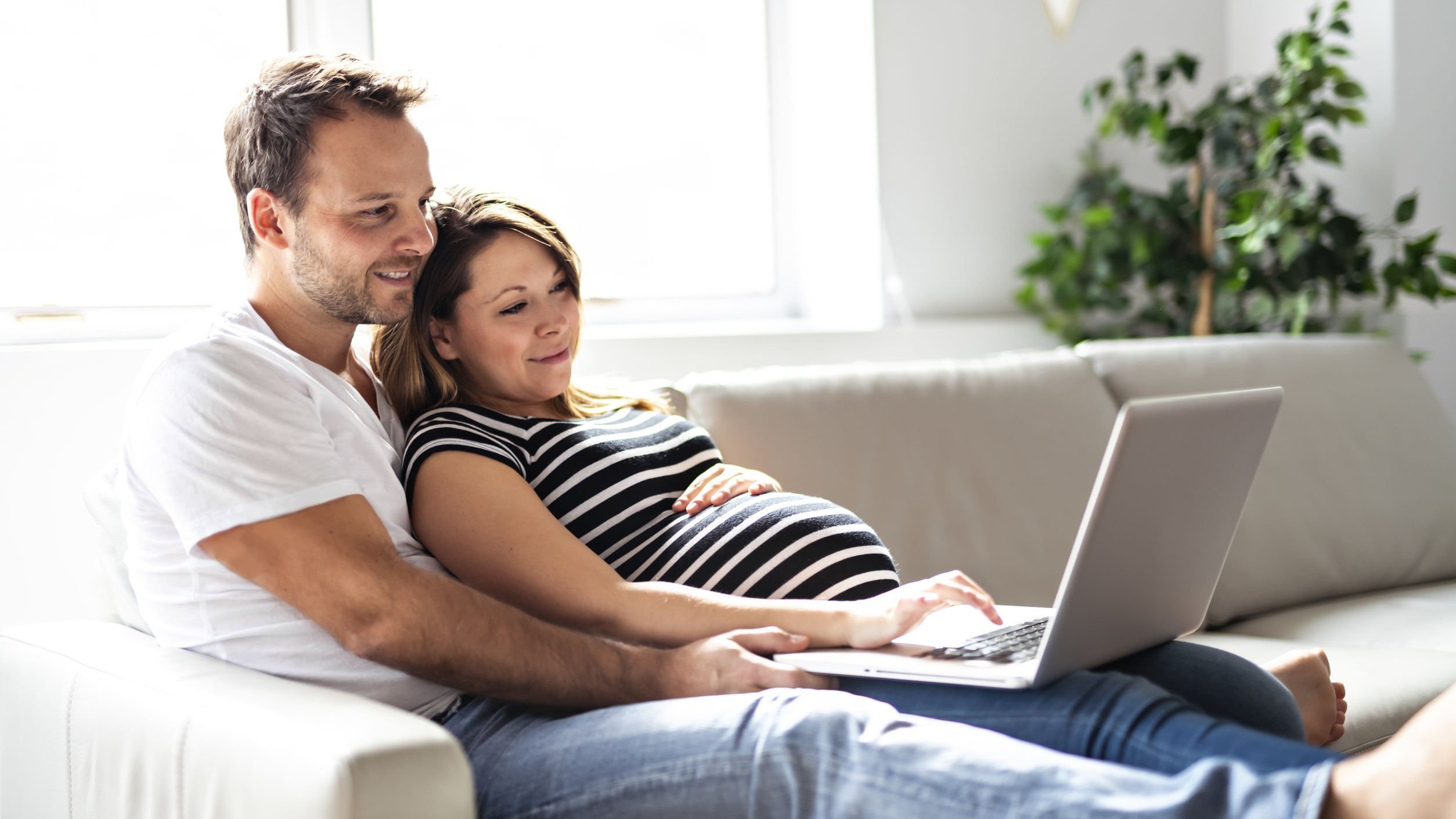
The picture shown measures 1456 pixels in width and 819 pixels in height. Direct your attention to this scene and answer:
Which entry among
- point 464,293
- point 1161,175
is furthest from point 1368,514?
point 464,293

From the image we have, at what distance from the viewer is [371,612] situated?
3.84 ft

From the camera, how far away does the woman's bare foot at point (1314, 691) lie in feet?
4.77

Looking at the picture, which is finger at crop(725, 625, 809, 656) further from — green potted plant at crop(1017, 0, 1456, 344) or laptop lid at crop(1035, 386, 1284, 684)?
green potted plant at crop(1017, 0, 1456, 344)

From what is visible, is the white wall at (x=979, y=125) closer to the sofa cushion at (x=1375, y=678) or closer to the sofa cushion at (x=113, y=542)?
the sofa cushion at (x=1375, y=678)

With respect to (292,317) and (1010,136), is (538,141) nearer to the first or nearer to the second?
(1010,136)

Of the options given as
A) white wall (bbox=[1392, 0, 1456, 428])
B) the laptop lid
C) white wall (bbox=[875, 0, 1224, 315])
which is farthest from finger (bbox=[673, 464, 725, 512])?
white wall (bbox=[1392, 0, 1456, 428])

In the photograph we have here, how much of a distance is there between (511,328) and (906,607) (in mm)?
634

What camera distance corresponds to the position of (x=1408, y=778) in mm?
869

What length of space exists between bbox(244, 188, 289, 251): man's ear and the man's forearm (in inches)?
16.3

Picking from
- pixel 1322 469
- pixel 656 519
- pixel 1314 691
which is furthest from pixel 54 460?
pixel 1322 469

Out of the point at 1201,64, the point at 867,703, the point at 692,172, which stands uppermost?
the point at 1201,64

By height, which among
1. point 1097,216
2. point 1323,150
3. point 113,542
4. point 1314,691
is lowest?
point 1314,691

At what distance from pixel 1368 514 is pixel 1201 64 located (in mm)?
1443

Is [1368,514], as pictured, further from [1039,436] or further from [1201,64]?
[1201,64]
